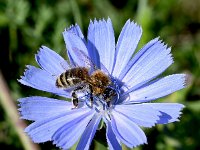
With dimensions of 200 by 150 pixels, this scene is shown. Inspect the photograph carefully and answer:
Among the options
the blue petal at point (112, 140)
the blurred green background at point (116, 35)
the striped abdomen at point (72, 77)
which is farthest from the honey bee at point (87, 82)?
the blurred green background at point (116, 35)

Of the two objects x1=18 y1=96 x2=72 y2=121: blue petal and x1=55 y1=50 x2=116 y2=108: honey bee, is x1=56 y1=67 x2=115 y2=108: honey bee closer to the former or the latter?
x1=55 y1=50 x2=116 y2=108: honey bee

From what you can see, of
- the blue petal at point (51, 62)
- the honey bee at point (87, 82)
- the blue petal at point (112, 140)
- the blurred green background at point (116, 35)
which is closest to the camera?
the blue petal at point (112, 140)

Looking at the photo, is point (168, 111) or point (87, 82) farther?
point (87, 82)

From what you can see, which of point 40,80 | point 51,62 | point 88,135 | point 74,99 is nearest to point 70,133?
point 88,135

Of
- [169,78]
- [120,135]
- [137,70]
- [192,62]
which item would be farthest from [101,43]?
[192,62]

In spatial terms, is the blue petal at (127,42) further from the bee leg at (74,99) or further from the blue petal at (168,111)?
the blue petal at (168,111)

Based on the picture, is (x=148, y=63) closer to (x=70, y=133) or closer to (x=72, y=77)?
(x=72, y=77)
